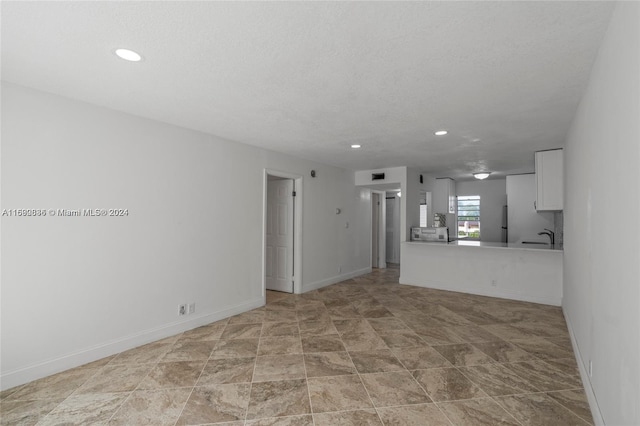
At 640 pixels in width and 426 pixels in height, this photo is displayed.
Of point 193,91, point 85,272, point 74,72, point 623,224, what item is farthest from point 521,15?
point 85,272

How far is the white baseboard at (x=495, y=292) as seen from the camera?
4938mm

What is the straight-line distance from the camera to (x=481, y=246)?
216 inches

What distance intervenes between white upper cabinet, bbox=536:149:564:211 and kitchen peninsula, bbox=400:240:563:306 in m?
0.80

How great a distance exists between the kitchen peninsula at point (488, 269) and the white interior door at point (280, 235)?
2.45 metres

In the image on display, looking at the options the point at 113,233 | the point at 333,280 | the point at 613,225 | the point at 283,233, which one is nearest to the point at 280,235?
the point at 283,233

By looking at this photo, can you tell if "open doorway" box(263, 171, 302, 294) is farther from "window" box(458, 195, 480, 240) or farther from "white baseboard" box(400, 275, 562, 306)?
"window" box(458, 195, 480, 240)

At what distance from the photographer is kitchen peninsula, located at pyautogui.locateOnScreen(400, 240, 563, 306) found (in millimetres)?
4973

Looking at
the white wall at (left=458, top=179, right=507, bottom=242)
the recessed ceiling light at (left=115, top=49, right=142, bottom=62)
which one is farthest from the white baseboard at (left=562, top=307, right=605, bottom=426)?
the white wall at (left=458, top=179, right=507, bottom=242)

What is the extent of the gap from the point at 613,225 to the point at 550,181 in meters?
3.59

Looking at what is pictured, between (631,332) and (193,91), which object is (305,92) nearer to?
(193,91)

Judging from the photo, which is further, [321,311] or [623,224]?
[321,311]

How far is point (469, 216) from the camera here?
959 cm

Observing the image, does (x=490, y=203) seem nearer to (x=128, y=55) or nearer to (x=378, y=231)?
(x=378, y=231)

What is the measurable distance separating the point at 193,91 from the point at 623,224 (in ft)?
9.81
